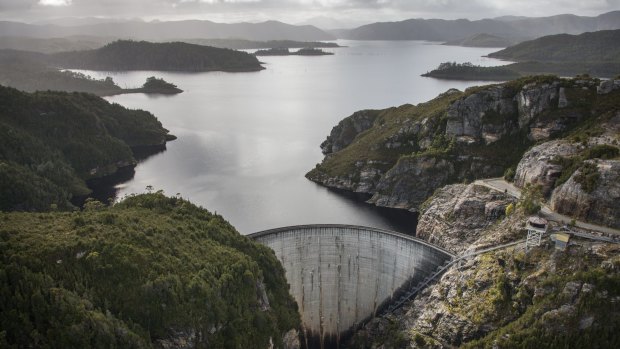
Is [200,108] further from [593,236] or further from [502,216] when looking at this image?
[593,236]

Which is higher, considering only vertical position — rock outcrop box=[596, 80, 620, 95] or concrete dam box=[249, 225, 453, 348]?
rock outcrop box=[596, 80, 620, 95]

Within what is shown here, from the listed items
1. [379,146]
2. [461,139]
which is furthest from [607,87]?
[379,146]

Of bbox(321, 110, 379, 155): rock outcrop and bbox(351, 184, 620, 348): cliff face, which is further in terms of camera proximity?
bbox(321, 110, 379, 155): rock outcrop

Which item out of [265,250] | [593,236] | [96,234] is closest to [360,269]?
[265,250]

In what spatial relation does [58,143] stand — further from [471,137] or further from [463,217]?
[463,217]

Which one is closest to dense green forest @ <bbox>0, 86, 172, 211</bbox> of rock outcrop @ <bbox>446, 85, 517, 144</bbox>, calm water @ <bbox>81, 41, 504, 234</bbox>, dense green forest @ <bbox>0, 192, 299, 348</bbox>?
calm water @ <bbox>81, 41, 504, 234</bbox>

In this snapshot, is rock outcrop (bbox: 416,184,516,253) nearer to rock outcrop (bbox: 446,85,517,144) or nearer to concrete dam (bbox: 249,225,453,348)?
concrete dam (bbox: 249,225,453,348)
